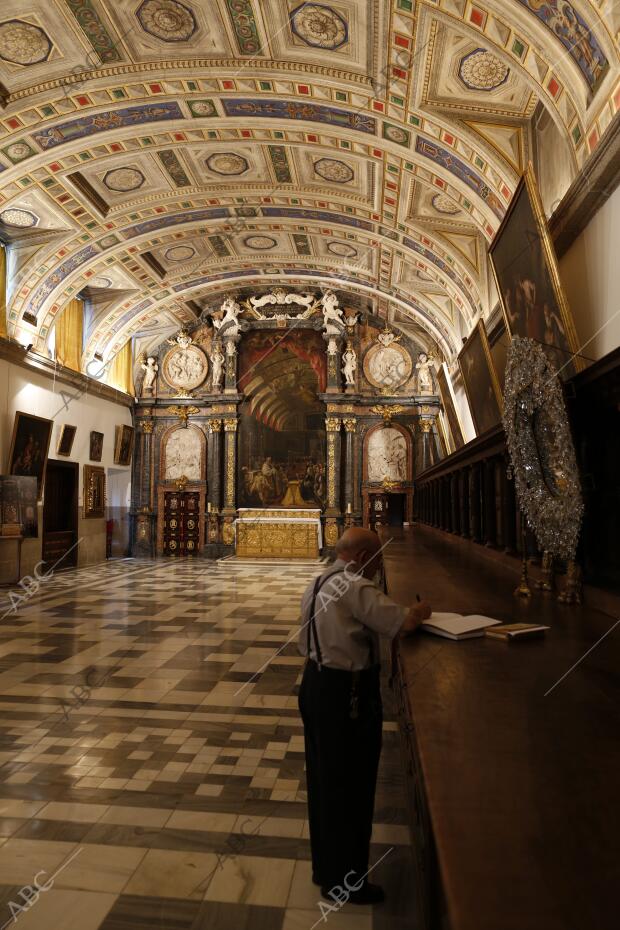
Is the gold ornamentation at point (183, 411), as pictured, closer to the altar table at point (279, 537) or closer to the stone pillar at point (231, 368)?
the stone pillar at point (231, 368)

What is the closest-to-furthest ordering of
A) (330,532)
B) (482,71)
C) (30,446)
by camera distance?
(482,71), (30,446), (330,532)

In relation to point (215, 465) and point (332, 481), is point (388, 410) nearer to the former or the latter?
point (332, 481)

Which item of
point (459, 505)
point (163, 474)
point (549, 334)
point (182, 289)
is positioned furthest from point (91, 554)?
point (549, 334)

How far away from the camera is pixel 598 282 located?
6.18 metres

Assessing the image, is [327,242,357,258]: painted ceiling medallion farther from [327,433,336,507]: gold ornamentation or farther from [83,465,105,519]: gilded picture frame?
[83,465,105,519]: gilded picture frame

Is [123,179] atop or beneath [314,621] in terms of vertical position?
atop

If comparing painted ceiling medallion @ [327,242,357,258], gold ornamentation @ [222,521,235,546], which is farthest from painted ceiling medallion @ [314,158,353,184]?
gold ornamentation @ [222,521,235,546]

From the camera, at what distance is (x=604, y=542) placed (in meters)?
4.29

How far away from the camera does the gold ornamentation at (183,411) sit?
67.1 feet

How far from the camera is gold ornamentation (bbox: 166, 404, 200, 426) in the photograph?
2044 centimetres

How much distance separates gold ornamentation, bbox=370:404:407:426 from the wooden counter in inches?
664

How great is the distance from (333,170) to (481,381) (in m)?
5.07

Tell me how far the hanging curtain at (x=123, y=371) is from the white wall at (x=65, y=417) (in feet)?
2.32

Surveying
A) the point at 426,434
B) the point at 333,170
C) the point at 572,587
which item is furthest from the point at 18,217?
the point at 572,587
